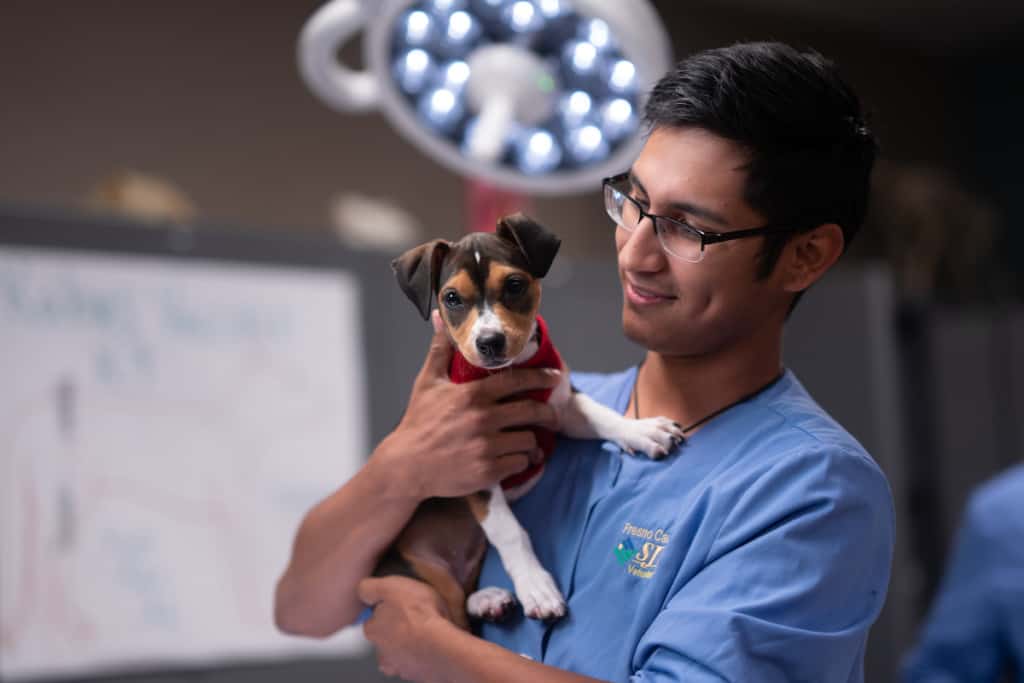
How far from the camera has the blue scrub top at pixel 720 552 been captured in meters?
0.86

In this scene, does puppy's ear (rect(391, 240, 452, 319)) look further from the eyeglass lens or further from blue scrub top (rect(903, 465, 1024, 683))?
blue scrub top (rect(903, 465, 1024, 683))

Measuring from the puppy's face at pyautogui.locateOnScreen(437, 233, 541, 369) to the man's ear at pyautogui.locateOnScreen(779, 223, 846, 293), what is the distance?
25 cm

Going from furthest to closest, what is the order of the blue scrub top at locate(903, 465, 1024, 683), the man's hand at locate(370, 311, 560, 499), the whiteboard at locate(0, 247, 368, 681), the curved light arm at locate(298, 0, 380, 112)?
the whiteboard at locate(0, 247, 368, 681) < the blue scrub top at locate(903, 465, 1024, 683) < the curved light arm at locate(298, 0, 380, 112) < the man's hand at locate(370, 311, 560, 499)

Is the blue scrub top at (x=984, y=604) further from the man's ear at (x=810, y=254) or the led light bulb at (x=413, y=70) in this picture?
the led light bulb at (x=413, y=70)

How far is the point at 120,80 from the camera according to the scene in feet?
11.3

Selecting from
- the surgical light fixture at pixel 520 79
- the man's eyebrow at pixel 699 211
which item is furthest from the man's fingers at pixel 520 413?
the surgical light fixture at pixel 520 79

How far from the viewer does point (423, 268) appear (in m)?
0.87

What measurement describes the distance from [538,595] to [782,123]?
47cm

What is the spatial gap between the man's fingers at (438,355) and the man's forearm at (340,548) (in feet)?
0.38

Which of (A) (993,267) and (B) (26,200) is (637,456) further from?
(A) (993,267)

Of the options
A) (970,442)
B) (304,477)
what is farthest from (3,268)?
(970,442)

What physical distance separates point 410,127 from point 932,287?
307cm

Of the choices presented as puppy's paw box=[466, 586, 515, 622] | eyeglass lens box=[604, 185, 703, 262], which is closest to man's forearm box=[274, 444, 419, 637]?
puppy's paw box=[466, 586, 515, 622]

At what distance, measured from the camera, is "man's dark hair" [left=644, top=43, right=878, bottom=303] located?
0.90 meters
